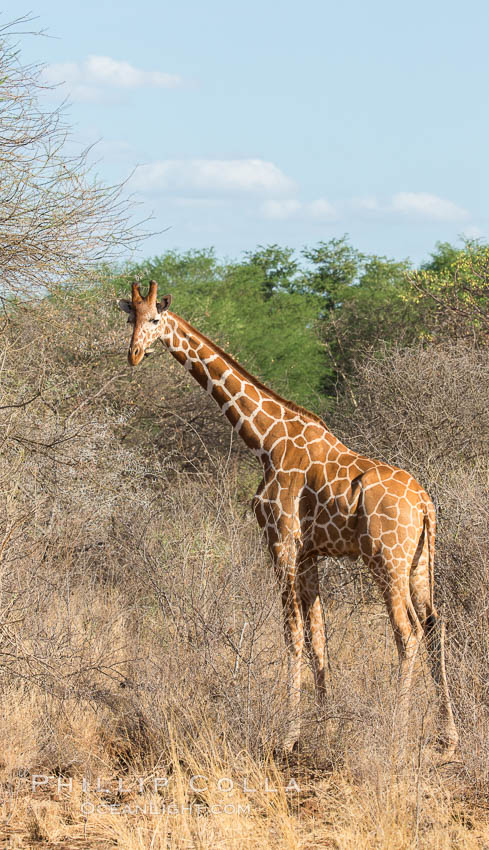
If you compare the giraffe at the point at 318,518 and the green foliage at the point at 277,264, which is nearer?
the giraffe at the point at 318,518

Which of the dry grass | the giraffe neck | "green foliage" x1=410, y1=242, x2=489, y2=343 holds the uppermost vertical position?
"green foliage" x1=410, y1=242, x2=489, y2=343

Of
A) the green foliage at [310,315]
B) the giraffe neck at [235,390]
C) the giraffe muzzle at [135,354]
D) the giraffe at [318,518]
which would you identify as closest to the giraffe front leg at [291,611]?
the giraffe at [318,518]

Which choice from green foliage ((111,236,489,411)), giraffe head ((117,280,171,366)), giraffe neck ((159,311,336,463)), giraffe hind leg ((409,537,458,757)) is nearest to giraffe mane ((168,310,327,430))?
giraffe neck ((159,311,336,463))

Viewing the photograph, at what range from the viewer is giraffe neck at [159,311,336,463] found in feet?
19.5

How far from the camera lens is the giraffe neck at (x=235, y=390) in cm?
593

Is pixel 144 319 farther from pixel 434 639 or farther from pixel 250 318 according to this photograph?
pixel 250 318

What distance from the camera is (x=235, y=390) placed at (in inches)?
239

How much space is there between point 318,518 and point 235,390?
3.51 ft

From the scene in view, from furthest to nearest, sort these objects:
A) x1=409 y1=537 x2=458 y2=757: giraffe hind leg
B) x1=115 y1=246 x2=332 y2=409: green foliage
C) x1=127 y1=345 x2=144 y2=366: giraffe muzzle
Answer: x1=115 y1=246 x2=332 y2=409: green foliage, x1=127 y1=345 x2=144 y2=366: giraffe muzzle, x1=409 y1=537 x2=458 y2=757: giraffe hind leg

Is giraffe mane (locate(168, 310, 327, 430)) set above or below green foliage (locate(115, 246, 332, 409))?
below

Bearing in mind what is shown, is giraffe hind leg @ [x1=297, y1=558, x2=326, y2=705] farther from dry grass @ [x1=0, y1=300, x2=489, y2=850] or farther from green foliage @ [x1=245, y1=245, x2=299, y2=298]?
green foliage @ [x1=245, y1=245, x2=299, y2=298]

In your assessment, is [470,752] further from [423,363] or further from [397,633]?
[423,363]

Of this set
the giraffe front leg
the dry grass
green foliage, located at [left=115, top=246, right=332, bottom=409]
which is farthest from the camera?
green foliage, located at [left=115, top=246, right=332, bottom=409]

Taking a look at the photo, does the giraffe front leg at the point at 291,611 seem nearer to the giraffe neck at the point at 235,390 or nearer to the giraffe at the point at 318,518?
the giraffe at the point at 318,518
